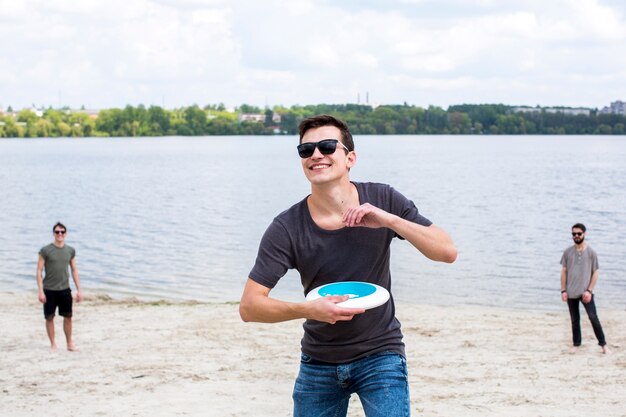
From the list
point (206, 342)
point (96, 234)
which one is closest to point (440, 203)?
point (96, 234)

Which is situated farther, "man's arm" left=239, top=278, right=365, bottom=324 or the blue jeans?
the blue jeans

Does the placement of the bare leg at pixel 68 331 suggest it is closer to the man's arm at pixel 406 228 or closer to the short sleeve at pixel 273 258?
the short sleeve at pixel 273 258

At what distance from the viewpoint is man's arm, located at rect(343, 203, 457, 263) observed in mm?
4172

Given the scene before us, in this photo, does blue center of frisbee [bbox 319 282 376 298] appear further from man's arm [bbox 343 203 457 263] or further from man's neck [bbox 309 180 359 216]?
man's neck [bbox 309 180 359 216]

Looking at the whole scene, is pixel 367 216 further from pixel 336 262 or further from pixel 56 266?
pixel 56 266

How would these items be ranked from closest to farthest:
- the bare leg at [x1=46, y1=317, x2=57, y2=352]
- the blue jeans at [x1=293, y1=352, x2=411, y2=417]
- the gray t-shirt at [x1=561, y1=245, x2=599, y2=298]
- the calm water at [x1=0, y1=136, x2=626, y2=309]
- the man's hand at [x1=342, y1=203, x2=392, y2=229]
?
the man's hand at [x1=342, y1=203, x2=392, y2=229] → the blue jeans at [x1=293, y1=352, x2=411, y2=417] → the gray t-shirt at [x1=561, y1=245, x2=599, y2=298] → the bare leg at [x1=46, y1=317, x2=57, y2=352] → the calm water at [x1=0, y1=136, x2=626, y2=309]

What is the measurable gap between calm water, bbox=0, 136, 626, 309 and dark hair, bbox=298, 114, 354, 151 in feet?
53.3

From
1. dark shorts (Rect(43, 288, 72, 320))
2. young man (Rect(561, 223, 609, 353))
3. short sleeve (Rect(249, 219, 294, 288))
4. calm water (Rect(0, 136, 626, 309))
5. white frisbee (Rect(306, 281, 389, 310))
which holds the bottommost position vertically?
calm water (Rect(0, 136, 626, 309))

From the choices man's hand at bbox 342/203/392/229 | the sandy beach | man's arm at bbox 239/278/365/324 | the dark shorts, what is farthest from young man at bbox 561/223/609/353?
man's arm at bbox 239/278/365/324

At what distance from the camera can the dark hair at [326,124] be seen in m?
4.50

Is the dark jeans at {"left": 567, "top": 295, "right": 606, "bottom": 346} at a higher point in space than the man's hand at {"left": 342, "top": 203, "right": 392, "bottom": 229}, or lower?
lower

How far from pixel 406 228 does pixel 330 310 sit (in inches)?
21.9

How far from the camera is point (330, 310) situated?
4039 millimetres

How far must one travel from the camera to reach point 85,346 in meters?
13.3
